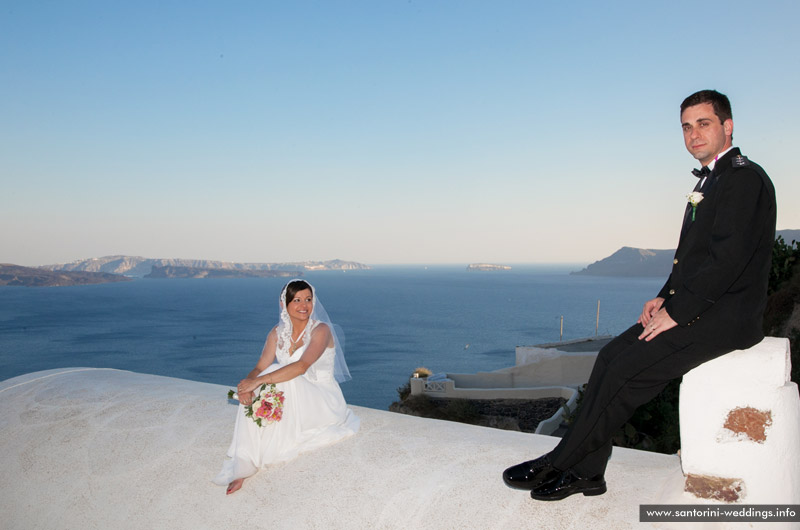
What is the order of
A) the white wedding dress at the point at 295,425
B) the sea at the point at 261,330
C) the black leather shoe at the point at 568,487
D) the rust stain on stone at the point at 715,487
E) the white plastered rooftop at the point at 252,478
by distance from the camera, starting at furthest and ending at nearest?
the sea at the point at 261,330, the white wedding dress at the point at 295,425, the white plastered rooftop at the point at 252,478, the black leather shoe at the point at 568,487, the rust stain on stone at the point at 715,487

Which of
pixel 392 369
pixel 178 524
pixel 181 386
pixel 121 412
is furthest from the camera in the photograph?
pixel 392 369

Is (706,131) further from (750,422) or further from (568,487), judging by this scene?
(568,487)

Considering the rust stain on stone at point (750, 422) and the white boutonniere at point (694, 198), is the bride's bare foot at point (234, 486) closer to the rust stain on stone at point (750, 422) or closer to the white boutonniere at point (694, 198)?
the rust stain on stone at point (750, 422)

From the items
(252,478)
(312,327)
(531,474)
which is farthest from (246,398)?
(531,474)

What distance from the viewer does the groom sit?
2795 millimetres

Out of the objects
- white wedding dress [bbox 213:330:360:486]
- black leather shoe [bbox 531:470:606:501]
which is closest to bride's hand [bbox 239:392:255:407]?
white wedding dress [bbox 213:330:360:486]

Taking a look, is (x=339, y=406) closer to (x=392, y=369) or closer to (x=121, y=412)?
(x=121, y=412)

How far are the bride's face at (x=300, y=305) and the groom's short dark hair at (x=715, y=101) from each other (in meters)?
3.34

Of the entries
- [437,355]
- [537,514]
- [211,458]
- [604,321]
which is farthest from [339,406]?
[604,321]

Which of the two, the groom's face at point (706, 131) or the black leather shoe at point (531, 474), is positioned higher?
the groom's face at point (706, 131)

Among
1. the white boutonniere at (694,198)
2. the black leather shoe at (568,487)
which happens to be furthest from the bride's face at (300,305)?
the white boutonniere at (694,198)

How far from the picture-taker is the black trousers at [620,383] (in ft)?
9.72

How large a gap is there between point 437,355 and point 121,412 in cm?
7985

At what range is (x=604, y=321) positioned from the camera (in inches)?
4567
